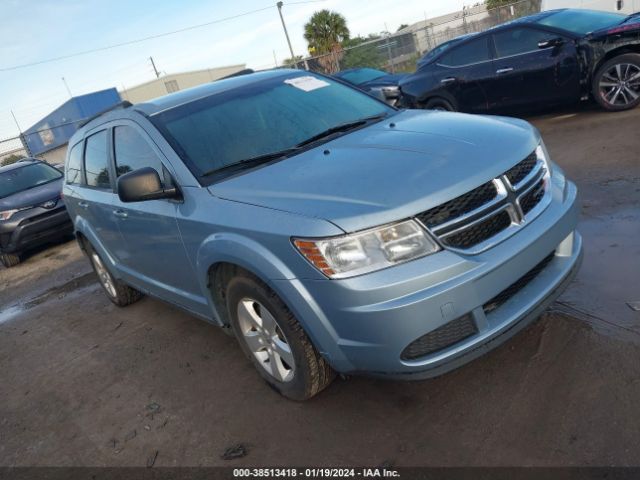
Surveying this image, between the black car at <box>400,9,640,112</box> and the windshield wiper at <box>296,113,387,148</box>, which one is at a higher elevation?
the windshield wiper at <box>296,113,387,148</box>

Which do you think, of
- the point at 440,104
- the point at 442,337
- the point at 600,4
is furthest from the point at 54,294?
the point at 600,4

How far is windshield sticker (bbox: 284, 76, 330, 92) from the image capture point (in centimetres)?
366

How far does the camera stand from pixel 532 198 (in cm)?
256

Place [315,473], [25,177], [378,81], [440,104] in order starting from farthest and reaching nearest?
[378,81] → [25,177] → [440,104] → [315,473]

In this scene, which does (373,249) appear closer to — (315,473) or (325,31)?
(315,473)

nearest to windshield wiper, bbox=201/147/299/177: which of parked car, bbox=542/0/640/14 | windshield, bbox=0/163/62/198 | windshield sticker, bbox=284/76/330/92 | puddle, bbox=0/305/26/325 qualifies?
windshield sticker, bbox=284/76/330/92

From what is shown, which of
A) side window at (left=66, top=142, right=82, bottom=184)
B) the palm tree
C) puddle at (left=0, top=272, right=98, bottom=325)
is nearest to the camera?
side window at (left=66, top=142, right=82, bottom=184)

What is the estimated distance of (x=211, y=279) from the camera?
2.95m

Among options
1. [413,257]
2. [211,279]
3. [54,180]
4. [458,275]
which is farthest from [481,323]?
[54,180]

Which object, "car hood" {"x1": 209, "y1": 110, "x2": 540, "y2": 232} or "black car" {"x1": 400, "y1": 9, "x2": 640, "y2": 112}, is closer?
"car hood" {"x1": 209, "y1": 110, "x2": 540, "y2": 232}

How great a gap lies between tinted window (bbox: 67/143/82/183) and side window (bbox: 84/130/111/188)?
23 centimetres

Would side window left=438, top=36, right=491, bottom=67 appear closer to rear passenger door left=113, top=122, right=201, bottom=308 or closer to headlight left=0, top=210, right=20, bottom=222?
rear passenger door left=113, top=122, right=201, bottom=308

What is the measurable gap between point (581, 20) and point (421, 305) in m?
7.02

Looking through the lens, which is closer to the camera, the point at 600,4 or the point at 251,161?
the point at 251,161
